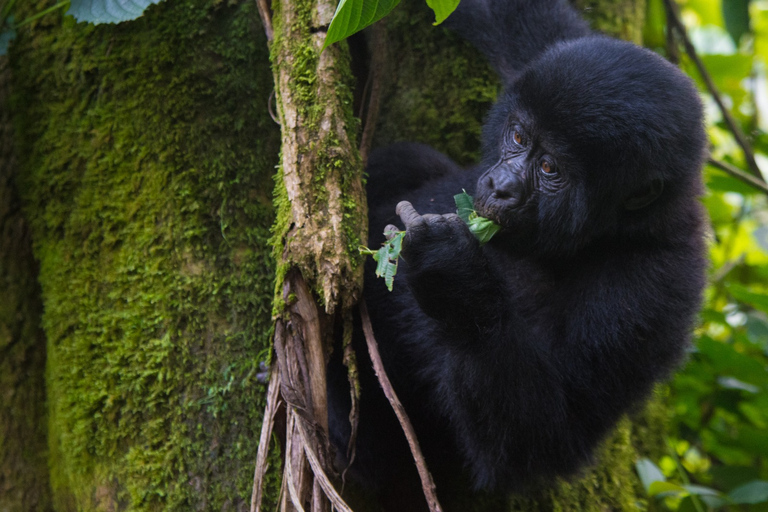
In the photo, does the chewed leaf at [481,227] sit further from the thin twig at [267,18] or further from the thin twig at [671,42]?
the thin twig at [671,42]

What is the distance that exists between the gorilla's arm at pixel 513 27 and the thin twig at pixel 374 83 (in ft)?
1.77

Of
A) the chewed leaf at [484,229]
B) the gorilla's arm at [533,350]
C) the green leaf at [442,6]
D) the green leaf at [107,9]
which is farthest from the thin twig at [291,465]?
the green leaf at [107,9]

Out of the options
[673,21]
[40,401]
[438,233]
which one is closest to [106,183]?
[40,401]

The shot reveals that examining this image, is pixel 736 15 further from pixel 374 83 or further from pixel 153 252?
pixel 153 252

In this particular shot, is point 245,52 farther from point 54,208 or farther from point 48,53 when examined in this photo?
point 54,208

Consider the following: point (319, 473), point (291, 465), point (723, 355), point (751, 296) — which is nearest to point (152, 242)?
point (291, 465)

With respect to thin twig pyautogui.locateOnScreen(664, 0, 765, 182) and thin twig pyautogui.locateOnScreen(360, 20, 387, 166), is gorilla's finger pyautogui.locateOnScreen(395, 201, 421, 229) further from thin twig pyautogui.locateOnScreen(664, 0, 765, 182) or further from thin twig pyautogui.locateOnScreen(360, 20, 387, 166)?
thin twig pyautogui.locateOnScreen(664, 0, 765, 182)

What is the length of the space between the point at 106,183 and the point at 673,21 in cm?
401

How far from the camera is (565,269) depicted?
2883 millimetres

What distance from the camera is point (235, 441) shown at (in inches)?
105

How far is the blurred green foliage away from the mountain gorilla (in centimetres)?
68

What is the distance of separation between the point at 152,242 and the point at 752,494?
3612 mm

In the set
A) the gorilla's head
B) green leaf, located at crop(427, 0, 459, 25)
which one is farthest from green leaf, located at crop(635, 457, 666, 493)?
green leaf, located at crop(427, 0, 459, 25)

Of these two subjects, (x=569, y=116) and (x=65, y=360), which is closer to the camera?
(x=569, y=116)
